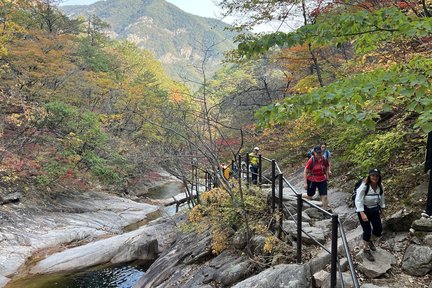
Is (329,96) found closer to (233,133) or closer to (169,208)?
(233,133)

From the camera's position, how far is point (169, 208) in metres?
24.4

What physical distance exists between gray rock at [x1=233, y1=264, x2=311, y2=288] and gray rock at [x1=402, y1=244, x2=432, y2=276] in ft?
4.46

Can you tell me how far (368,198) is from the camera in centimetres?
516

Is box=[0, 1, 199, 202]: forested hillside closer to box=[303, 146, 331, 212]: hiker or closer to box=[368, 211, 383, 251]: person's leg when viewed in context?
box=[303, 146, 331, 212]: hiker

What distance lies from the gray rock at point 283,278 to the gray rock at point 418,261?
1.36 metres

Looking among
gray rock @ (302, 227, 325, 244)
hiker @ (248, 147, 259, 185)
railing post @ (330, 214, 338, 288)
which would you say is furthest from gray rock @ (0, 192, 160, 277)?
railing post @ (330, 214, 338, 288)

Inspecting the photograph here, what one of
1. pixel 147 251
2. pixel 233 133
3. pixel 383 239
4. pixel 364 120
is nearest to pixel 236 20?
pixel 233 133

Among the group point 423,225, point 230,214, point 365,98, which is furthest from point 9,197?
point 365,98

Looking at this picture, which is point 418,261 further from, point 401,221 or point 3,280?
point 3,280

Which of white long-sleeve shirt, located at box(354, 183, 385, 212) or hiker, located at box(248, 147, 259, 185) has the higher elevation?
white long-sleeve shirt, located at box(354, 183, 385, 212)

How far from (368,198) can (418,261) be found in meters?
1.03

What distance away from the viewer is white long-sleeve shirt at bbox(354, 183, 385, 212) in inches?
202

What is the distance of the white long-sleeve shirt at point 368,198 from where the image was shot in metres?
5.13

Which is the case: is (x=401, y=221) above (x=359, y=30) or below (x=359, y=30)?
below
